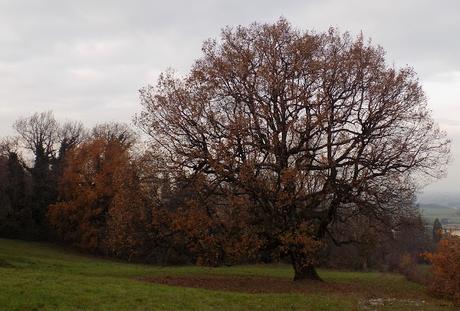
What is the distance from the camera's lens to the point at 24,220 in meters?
65.9

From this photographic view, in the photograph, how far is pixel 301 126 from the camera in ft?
78.3

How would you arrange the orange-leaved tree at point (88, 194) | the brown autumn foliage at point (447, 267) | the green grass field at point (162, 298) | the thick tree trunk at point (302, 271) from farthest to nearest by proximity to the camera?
the orange-leaved tree at point (88, 194), the thick tree trunk at point (302, 271), the brown autumn foliage at point (447, 267), the green grass field at point (162, 298)

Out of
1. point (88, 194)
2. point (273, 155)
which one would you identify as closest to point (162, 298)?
point (273, 155)

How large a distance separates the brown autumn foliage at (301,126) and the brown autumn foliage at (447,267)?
13.8ft

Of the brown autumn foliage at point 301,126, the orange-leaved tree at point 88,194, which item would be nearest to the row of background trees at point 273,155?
the brown autumn foliage at point 301,126

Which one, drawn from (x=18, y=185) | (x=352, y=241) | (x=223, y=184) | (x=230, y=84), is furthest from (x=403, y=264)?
(x=18, y=185)

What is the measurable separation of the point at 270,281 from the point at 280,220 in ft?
13.8

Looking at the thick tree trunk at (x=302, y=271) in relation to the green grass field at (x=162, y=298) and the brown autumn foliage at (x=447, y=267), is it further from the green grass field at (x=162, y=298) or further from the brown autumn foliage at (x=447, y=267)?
the brown autumn foliage at (x=447, y=267)

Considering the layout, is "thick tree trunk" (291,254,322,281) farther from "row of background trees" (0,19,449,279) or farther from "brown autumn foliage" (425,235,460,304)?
"brown autumn foliage" (425,235,460,304)

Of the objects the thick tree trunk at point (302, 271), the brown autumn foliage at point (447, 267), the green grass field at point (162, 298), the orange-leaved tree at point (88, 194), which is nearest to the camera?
the green grass field at point (162, 298)

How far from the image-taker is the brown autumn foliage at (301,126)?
24078 millimetres

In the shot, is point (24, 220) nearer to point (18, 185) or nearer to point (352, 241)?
point (18, 185)

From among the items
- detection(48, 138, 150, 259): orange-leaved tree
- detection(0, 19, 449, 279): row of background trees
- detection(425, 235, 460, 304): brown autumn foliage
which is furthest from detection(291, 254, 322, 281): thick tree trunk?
detection(48, 138, 150, 259): orange-leaved tree

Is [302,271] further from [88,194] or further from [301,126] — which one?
[88,194]
